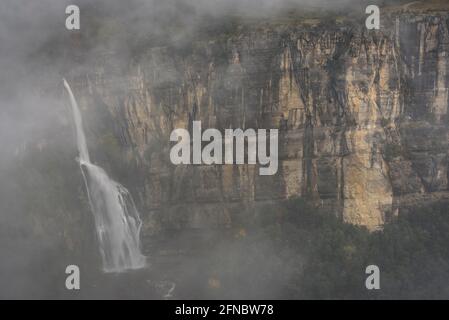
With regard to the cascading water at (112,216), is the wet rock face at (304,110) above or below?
above

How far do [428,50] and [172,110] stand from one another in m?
16.3

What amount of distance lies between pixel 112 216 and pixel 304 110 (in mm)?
13965

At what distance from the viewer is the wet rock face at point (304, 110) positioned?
192 feet

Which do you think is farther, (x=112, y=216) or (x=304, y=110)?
(x=112, y=216)

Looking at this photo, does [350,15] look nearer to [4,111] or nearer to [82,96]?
[82,96]

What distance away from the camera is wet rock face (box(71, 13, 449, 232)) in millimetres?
58625

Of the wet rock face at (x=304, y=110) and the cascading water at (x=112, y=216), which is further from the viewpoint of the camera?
the cascading water at (x=112, y=216)

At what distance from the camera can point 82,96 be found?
197 feet

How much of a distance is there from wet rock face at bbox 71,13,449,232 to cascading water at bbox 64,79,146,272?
184 centimetres

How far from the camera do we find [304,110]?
195ft

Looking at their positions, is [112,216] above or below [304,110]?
below

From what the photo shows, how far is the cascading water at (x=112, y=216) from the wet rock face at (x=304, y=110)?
1.84 meters

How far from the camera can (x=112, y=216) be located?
6069cm

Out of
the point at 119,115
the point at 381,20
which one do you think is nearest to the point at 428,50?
the point at 381,20
